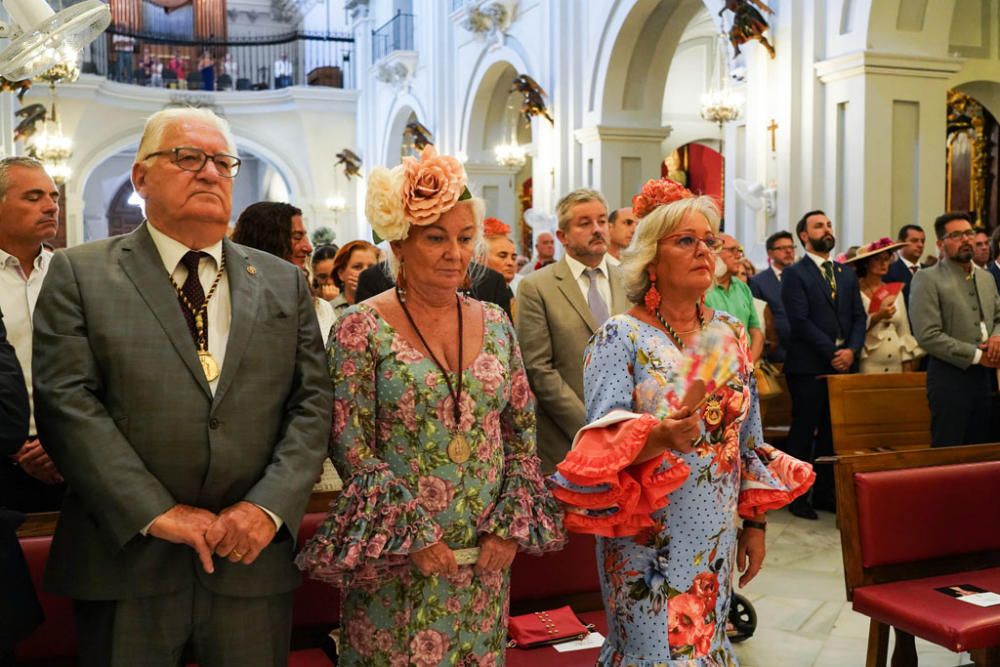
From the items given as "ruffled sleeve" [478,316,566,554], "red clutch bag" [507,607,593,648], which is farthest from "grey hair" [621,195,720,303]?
"red clutch bag" [507,607,593,648]

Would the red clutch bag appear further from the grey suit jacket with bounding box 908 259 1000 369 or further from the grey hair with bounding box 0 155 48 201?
the grey suit jacket with bounding box 908 259 1000 369

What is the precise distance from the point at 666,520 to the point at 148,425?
116cm

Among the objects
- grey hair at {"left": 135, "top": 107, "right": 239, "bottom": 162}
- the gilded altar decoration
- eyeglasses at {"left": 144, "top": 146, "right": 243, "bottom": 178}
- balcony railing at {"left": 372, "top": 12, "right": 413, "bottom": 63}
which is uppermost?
balcony railing at {"left": 372, "top": 12, "right": 413, "bottom": 63}

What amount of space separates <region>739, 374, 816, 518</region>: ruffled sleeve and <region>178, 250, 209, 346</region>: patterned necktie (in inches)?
51.8

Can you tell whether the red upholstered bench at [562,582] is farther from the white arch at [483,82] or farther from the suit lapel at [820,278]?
the white arch at [483,82]

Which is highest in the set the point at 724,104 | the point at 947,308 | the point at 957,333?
the point at 724,104

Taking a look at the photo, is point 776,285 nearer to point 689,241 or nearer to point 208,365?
point 689,241

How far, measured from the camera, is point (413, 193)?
2248 millimetres

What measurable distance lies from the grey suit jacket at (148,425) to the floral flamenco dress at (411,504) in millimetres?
92

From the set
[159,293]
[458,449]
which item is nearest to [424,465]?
[458,449]

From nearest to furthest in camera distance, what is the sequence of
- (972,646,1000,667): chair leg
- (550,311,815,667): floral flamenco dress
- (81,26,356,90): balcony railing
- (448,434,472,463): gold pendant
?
(448,434,472,463): gold pendant
(550,311,815,667): floral flamenco dress
(972,646,1000,667): chair leg
(81,26,356,90): balcony railing

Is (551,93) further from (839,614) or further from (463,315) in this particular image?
(463,315)

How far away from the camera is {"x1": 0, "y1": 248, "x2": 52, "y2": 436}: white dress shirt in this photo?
3.28 meters

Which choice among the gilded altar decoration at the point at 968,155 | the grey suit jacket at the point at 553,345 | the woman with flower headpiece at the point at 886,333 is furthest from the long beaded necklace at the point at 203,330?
the gilded altar decoration at the point at 968,155
